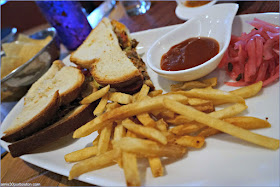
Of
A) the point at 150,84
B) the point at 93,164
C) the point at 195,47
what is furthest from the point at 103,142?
the point at 195,47

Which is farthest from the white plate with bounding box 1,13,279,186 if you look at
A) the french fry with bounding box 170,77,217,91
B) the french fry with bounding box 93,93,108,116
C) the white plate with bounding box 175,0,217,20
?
the white plate with bounding box 175,0,217,20

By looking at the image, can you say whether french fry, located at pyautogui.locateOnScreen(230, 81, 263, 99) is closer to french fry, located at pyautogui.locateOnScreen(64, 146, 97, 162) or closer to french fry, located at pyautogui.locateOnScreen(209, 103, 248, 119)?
french fry, located at pyautogui.locateOnScreen(209, 103, 248, 119)

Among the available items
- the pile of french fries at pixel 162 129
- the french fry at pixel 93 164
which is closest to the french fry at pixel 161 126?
the pile of french fries at pixel 162 129

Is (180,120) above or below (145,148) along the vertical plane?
below

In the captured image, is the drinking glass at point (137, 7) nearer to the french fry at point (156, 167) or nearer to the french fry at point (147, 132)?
the french fry at point (147, 132)

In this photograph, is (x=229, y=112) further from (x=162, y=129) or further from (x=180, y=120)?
(x=162, y=129)

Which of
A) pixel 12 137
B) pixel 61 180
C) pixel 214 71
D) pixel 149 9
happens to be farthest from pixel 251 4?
pixel 12 137
